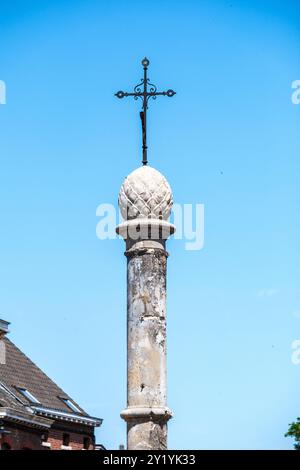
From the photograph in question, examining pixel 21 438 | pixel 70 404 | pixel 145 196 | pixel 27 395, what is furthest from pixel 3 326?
pixel 145 196

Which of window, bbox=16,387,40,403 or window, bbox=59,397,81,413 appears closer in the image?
window, bbox=16,387,40,403

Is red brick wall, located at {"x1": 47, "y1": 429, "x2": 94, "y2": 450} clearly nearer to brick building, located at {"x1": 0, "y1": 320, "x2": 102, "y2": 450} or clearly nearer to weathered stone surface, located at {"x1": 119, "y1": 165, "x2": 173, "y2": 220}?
brick building, located at {"x1": 0, "y1": 320, "x2": 102, "y2": 450}

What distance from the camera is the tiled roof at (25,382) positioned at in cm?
5181

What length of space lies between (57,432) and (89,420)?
3.51 metres

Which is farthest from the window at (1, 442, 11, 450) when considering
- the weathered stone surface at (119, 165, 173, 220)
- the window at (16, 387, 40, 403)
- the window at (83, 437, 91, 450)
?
the weathered stone surface at (119, 165, 173, 220)

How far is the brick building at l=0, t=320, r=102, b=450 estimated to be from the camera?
47.7m

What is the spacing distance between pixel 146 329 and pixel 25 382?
136ft

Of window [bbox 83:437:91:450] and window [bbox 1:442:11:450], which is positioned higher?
window [bbox 83:437:91:450]

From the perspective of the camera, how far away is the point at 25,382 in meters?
54.9

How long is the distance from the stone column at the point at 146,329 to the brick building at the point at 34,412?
3319 centimetres

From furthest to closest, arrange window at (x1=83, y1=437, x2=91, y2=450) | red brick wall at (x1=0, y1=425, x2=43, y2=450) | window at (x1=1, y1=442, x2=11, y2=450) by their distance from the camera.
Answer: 1. window at (x1=83, y1=437, x2=91, y2=450)
2. red brick wall at (x1=0, y1=425, x2=43, y2=450)
3. window at (x1=1, y1=442, x2=11, y2=450)

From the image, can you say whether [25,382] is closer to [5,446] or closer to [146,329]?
[5,446]
